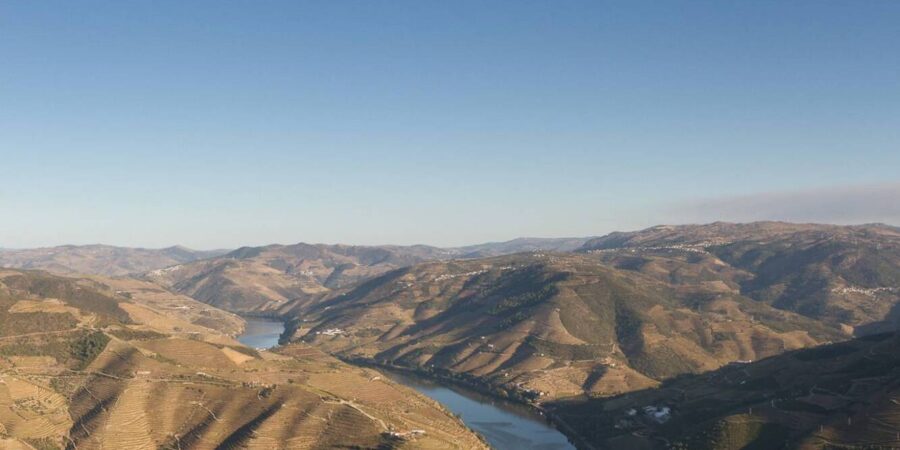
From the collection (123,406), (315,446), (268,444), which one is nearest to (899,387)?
(315,446)

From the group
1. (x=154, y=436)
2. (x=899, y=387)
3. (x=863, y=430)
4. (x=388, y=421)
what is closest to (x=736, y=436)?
(x=863, y=430)

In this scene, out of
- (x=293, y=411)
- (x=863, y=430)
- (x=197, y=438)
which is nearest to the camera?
(x=863, y=430)

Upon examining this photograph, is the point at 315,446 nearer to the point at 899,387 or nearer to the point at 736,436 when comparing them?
the point at 736,436

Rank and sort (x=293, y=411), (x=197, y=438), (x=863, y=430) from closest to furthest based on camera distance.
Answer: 1. (x=863, y=430)
2. (x=197, y=438)
3. (x=293, y=411)

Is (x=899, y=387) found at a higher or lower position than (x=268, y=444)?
higher

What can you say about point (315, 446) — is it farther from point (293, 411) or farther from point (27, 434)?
point (27, 434)

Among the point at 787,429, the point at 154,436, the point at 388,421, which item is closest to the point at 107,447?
the point at 154,436

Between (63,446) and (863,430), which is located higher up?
(863,430)

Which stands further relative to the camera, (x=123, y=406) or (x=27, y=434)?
(x=123, y=406)

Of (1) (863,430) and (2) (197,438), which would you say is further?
(2) (197,438)
